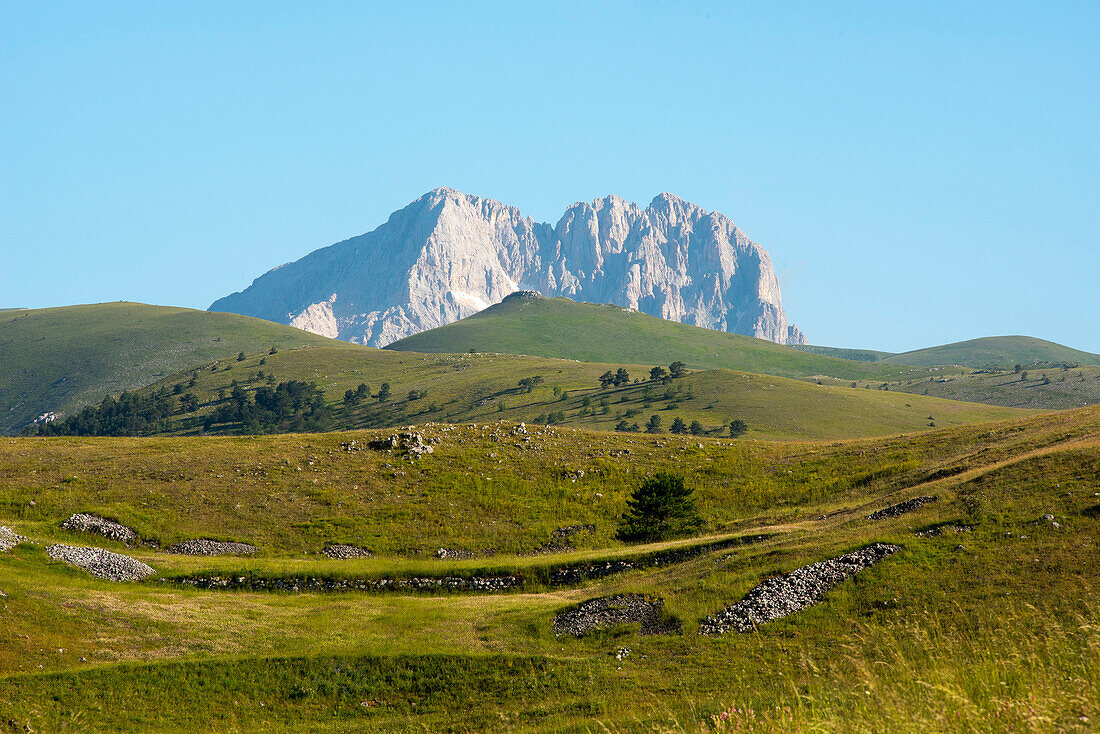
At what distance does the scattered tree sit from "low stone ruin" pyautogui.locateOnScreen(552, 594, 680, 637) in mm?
17385

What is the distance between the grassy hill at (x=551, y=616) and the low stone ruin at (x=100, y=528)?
2.46 feet

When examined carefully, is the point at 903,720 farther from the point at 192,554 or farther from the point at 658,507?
the point at 192,554

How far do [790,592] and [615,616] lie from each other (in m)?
7.31

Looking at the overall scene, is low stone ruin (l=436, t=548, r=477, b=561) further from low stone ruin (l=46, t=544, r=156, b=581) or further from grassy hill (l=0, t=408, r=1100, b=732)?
low stone ruin (l=46, t=544, r=156, b=581)

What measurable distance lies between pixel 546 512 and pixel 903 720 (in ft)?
162

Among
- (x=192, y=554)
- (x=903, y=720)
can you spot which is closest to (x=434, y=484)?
(x=192, y=554)

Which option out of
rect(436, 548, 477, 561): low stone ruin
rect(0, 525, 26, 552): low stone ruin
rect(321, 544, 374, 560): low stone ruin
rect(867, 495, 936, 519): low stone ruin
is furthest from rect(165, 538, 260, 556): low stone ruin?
rect(867, 495, 936, 519): low stone ruin

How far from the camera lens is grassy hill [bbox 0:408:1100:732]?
15.7 m

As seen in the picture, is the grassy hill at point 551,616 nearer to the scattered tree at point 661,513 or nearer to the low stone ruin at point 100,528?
the low stone ruin at point 100,528

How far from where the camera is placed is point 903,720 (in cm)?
995

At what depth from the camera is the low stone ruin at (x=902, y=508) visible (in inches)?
1485

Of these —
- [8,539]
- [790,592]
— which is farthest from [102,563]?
[790,592]

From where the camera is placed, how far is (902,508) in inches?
1505

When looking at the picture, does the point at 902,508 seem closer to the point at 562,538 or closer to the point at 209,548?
the point at 562,538
